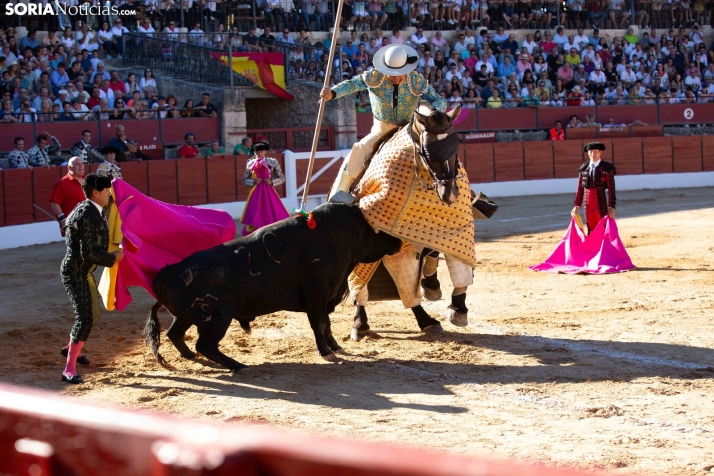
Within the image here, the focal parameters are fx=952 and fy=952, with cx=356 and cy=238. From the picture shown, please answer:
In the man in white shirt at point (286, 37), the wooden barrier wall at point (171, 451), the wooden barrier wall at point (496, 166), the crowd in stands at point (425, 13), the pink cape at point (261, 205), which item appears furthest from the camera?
the man in white shirt at point (286, 37)

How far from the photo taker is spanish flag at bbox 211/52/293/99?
1738cm

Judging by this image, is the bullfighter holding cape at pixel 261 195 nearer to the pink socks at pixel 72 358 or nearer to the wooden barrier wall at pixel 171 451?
the pink socks at pixel 72 358

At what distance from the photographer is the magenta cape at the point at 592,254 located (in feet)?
29.2

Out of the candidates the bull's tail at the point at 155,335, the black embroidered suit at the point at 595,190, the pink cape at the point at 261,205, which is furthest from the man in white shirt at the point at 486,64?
the bull's tail at the point at 155,335

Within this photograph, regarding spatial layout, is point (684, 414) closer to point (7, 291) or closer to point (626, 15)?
point (7, 291)

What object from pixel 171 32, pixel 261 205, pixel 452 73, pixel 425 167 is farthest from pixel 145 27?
pixel 425 167

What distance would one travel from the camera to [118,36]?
1806cm

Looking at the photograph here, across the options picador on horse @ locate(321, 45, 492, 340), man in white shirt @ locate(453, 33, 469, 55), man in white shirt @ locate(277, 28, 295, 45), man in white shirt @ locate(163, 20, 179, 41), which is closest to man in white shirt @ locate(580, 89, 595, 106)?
man in white shirt @ locate(453, 33, 469, 55)

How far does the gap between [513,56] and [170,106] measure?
825 centimetres

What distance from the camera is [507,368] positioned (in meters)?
5.26

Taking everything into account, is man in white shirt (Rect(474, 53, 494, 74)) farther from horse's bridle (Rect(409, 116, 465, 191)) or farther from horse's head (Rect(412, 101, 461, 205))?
horse's head (Rect(412, 101, 461, 205))

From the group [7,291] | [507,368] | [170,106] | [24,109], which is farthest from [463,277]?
[170,106]

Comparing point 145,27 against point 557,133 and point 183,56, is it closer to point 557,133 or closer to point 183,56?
point 183,56

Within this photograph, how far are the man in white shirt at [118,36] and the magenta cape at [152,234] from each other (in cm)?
1315
